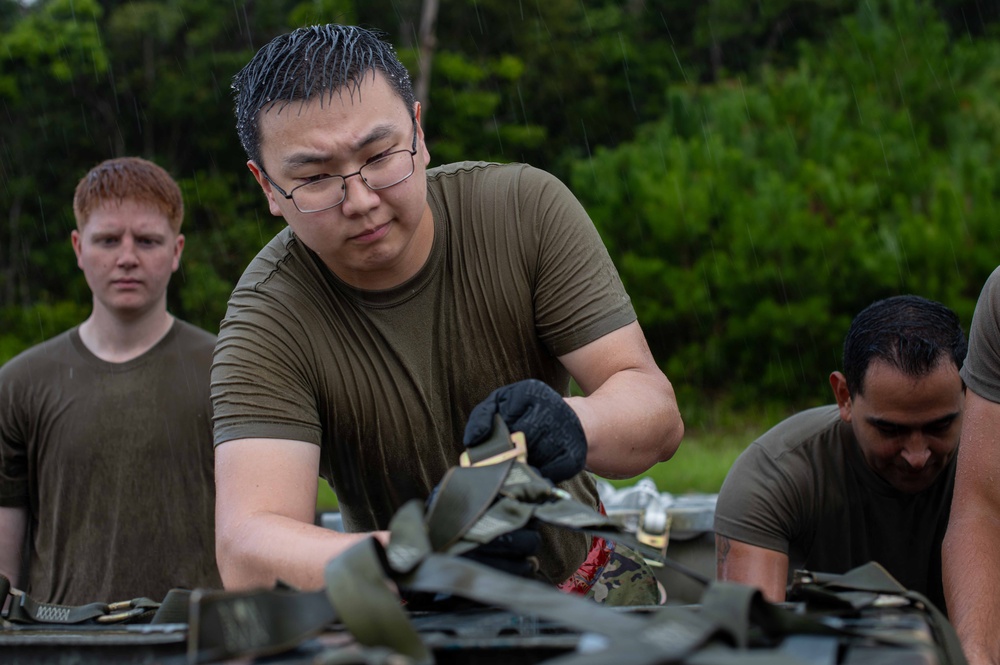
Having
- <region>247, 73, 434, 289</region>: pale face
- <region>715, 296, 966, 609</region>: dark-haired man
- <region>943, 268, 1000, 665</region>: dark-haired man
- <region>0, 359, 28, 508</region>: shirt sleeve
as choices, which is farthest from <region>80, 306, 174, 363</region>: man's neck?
<region>943, 268, 1000, 665</region>: dark-haired man

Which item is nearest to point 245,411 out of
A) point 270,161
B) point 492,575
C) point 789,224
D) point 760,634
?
point 270,161

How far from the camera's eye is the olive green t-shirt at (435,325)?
271 cm

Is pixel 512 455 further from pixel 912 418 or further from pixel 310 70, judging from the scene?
pixel 912 418

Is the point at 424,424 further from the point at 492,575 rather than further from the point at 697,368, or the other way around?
the point at 697,368

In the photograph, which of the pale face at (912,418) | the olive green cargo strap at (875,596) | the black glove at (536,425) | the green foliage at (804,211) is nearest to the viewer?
the olive green cargo strap at (875,596)

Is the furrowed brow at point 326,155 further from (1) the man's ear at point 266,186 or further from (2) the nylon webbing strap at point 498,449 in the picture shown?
(2) the nylon webbing strap at point 498,449

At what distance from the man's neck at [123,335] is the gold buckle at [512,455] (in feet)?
9.24

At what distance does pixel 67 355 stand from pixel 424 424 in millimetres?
2158

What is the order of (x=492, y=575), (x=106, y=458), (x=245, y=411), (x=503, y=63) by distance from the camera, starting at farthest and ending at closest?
(x=503, y=63), (x=106, y=458), (x=245, y=411), (x=492, y=575)

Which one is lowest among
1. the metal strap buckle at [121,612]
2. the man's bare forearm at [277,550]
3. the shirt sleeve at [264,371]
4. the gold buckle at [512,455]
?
the metal strap buckle at [121,612]

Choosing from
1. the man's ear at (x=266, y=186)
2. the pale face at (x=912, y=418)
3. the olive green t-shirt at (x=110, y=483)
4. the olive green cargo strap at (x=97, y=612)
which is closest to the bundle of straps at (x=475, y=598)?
the olive green cargo strap at (x=97, y=612)

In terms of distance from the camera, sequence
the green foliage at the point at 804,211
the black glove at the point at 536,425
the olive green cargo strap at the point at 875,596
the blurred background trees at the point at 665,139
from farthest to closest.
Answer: the blurred background trees at the point at 665,139, the green foliage at the point at 804,211, the black glove at the point at 536,425, the olive green cargo strap at the point at 875,596

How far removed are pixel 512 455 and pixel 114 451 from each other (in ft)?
8.98

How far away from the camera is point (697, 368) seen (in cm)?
1331
